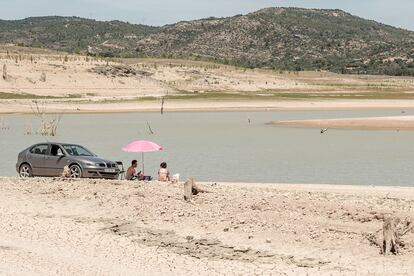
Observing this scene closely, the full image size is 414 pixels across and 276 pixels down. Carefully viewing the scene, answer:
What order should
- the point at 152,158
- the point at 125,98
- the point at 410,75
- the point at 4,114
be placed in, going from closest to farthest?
the point at 152,158 → the point at 4,114 → the point at 125,98 → the point at 410,75

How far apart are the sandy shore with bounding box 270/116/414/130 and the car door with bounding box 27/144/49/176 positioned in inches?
1307

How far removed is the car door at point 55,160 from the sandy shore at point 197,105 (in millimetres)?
45871

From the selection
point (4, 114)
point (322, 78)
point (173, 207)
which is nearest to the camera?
point (173, 207)

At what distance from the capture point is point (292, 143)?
41531mm

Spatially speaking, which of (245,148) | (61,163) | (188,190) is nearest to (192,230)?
(188,190)

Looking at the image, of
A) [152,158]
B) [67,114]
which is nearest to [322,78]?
[67,114]

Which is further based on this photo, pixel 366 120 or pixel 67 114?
pixel 67 114

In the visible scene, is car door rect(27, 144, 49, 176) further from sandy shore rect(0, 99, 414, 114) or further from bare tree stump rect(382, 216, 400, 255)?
sandy shore rect(0, 99, 414, 114)

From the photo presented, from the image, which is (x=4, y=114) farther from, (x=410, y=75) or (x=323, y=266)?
(x=410, y=75)

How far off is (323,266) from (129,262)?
3.74 m

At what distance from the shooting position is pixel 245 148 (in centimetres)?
3869

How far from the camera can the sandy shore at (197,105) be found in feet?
238

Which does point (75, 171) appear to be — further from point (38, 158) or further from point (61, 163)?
point (38, 158)

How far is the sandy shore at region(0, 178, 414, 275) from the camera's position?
46.6ft
